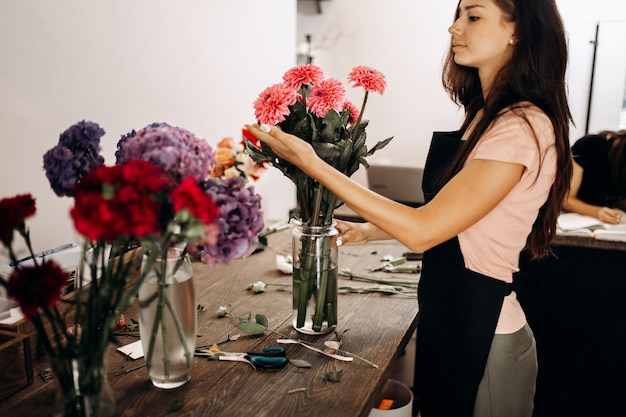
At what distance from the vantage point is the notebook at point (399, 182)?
9.14ft

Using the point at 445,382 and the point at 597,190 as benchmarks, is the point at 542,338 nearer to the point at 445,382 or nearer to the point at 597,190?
the point at 597,190

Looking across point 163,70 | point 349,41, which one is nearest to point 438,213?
point 163,70

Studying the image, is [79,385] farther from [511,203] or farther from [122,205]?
[511,203]

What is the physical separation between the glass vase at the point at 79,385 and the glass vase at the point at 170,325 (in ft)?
0.49

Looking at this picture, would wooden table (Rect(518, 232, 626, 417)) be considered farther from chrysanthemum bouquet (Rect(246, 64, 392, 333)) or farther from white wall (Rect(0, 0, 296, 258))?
white wall (Rect(0, 0, 296, 258))

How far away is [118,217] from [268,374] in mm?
557

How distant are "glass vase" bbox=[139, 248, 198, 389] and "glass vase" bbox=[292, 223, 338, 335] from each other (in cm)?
31

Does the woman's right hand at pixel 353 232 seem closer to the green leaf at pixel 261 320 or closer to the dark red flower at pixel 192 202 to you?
the green leaf at pixel 261 320

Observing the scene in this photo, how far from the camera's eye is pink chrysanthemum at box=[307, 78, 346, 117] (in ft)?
3.75

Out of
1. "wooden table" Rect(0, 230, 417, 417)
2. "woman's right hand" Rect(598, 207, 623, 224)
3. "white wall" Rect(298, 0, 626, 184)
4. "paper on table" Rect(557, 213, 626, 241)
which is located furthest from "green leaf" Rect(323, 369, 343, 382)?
"white wall" Rect(298, 0, 626, 184)

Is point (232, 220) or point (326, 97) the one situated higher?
point (326, 97)

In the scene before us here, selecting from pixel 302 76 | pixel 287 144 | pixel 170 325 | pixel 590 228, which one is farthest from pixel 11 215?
pixel 590 228

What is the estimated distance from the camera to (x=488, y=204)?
3.60 ft

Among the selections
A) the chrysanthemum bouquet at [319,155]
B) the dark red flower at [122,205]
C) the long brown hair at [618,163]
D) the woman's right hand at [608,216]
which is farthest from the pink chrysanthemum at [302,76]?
the long brown hair at [618,163]
